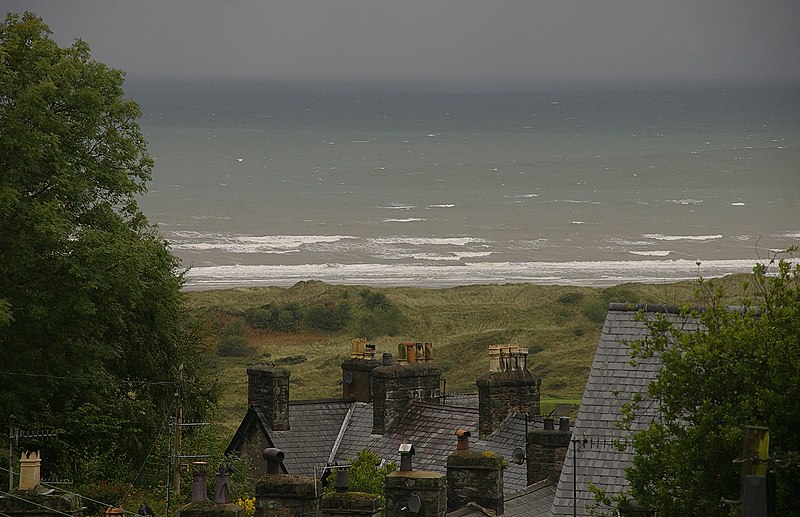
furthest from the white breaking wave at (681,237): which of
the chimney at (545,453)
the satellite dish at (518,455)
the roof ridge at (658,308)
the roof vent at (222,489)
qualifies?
the roof vent at (222,489)

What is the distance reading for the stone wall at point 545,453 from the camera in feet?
105

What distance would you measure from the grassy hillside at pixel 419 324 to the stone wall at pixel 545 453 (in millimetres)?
31038

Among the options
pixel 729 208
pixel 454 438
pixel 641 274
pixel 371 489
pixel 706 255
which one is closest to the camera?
pixel 371 489

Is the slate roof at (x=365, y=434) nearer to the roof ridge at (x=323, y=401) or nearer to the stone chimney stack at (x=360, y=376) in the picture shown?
the roof ridge at (x=323, y=401)

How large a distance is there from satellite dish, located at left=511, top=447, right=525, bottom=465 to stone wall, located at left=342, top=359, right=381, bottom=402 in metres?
6.66

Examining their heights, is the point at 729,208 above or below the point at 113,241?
above

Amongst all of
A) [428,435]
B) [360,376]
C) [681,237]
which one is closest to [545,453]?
[428,435]

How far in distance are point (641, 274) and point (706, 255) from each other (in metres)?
19.4

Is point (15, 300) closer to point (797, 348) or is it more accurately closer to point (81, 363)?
point (81, 363)

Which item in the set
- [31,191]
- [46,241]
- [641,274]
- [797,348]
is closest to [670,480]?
[797,348]

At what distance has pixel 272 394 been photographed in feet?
124

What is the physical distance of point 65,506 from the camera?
789 inches

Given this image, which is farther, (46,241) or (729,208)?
(729,208)

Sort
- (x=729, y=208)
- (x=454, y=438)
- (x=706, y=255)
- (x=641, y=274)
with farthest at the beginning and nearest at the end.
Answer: (x=729, y=208) → (x=706, y=255) → (x=641, y=274) → (x=454, y=438)
